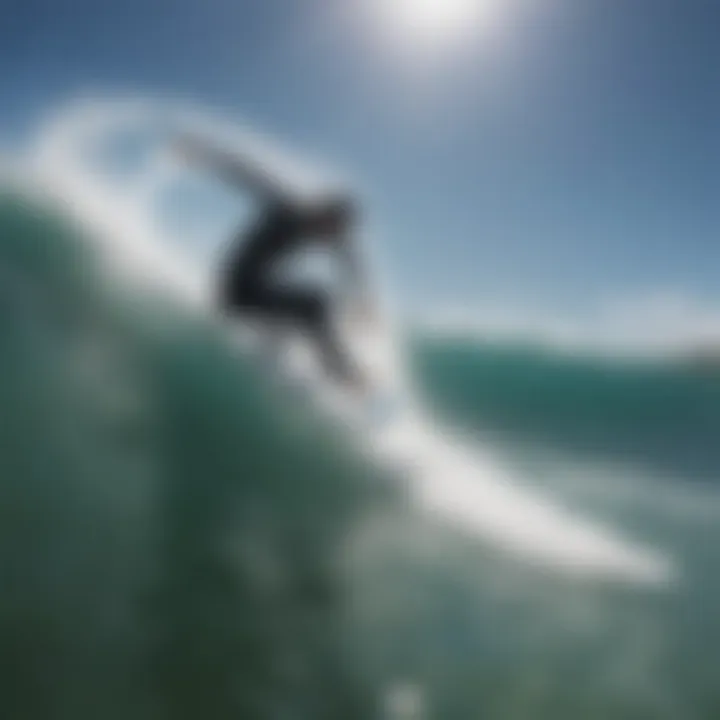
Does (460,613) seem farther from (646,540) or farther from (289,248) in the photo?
(289,248)

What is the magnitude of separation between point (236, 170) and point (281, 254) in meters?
0.39

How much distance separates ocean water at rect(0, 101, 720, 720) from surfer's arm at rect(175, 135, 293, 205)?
1.13 m

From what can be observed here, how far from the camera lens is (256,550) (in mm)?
4484

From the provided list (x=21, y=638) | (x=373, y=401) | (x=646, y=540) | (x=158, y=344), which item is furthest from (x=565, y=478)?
(x=21, y=638)

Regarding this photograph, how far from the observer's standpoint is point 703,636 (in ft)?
14.7

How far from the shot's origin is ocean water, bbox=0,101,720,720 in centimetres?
387

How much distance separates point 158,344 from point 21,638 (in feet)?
7.79

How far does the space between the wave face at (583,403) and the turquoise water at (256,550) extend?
0.14 feet

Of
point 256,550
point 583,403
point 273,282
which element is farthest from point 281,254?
point 583,403

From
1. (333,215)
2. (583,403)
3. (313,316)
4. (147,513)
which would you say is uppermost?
(583,403)

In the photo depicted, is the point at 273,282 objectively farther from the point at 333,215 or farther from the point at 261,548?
the point at 261,548

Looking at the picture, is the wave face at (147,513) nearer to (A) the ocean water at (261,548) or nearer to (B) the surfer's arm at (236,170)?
(A) the ocean water at (261,548)

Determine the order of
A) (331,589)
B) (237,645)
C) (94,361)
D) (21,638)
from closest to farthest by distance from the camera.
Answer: (21,638) < (237,645) < (331,589) < (94,361)

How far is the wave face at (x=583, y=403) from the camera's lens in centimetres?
569
